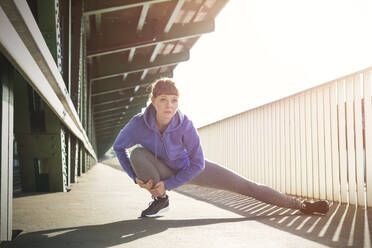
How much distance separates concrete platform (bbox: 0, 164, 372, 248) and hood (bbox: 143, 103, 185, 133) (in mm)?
684

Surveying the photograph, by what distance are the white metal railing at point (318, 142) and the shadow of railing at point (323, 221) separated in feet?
1.02

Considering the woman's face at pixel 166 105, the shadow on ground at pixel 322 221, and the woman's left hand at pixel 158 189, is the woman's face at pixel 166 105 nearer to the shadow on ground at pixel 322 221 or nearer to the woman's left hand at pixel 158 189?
the woman's left hand at pixel 158 189

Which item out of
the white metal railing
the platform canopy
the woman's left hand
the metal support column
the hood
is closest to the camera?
the metal support column

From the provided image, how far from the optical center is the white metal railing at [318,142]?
3.55 metres

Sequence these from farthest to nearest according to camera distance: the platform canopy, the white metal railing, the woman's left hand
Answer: the platform canopy
the white metal railing
the woman's left hand

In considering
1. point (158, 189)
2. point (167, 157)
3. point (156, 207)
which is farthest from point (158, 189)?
point (167, 157)

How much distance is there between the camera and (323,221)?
8.82 feet

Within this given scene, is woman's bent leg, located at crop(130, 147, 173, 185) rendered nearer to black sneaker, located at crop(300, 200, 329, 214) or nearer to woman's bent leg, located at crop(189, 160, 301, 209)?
woman's bent leg, located at crop(189, 160, 301, 209)

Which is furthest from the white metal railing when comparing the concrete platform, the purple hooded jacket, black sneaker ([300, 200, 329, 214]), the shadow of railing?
the purple hooded jacket

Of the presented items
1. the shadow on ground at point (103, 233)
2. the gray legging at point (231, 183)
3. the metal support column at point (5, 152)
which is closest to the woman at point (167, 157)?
the gray legging at point (231, 183)

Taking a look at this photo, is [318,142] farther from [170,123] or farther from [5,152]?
[5,152]

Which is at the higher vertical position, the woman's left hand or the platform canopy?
the platform canopy

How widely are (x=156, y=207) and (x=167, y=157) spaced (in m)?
0.42

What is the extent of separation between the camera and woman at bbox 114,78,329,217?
2.86m
